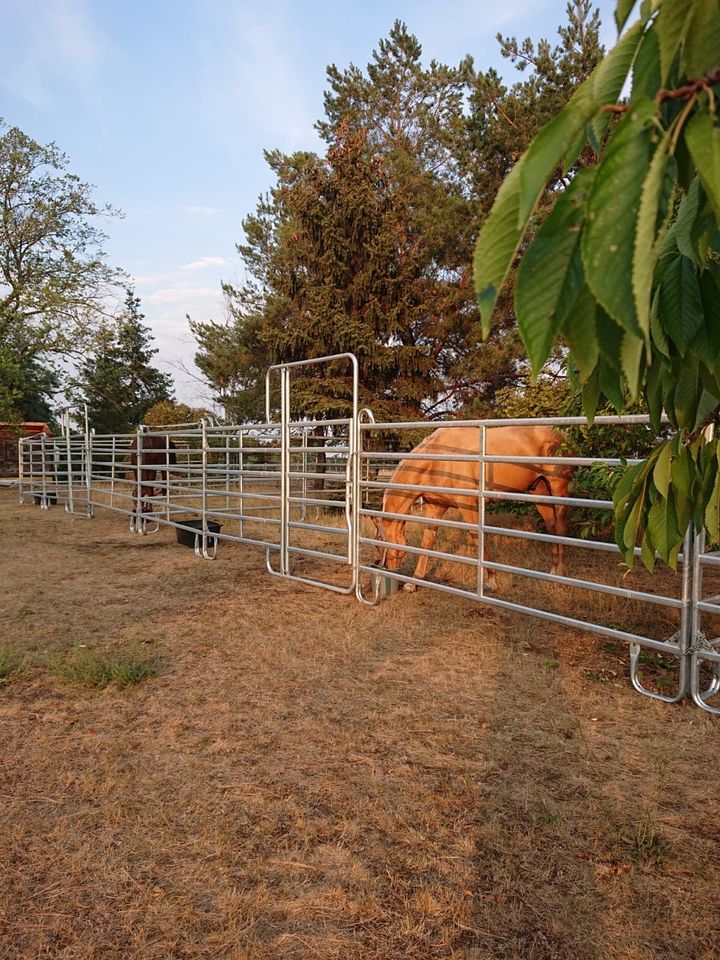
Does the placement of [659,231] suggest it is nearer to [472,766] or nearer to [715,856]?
[715,856]

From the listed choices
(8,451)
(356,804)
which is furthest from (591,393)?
(8,451)

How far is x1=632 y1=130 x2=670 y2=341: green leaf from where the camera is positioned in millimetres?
→ 357

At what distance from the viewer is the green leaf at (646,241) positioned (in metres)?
0.36

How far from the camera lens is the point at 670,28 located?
413 millimetres

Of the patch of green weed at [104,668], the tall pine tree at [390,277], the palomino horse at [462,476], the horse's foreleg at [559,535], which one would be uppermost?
the tall pine tree at [390,277]

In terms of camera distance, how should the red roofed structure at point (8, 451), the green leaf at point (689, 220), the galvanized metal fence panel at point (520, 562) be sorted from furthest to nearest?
the red roofed structure at point (8, 451) < the galvanized metal fence panel at point (520, 562) < the green leaf at point (689, 220)

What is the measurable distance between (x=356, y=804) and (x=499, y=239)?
7.09ft

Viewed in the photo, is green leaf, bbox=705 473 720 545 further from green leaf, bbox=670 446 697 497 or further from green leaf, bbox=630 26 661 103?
green leaf, bbox=630 26 661 103

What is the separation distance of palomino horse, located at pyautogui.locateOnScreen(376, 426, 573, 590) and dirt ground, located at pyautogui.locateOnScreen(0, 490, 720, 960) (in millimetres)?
1242

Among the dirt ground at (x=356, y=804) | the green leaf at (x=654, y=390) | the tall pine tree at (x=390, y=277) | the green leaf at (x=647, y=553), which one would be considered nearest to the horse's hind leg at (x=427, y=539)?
the dirt ground at (x=356, y=804)

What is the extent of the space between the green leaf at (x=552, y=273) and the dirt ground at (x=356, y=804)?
164 cm

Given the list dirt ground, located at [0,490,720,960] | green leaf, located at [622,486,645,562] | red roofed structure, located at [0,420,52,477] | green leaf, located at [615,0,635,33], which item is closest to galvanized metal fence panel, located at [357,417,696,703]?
dirt ground, located at [0,490,720,960]

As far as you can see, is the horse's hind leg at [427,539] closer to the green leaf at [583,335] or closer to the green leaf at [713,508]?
the green leaf at [713,508]

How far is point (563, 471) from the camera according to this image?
17.2 ft
